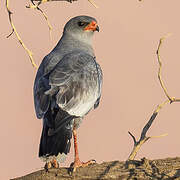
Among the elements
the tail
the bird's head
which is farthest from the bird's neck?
the tail

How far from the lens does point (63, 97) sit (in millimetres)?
7297

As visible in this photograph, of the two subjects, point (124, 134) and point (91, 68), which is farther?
point (124, 134)

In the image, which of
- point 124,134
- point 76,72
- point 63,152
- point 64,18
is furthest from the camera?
point 64,18

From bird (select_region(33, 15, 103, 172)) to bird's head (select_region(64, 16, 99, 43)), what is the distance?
789mm

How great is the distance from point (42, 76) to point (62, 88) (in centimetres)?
53

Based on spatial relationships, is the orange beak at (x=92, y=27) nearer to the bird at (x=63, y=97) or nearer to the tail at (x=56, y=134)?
the bird at (x=63, y=97)

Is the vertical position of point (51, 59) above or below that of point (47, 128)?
above

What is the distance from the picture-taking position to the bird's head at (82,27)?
9.45 meters

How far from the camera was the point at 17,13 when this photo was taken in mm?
23078

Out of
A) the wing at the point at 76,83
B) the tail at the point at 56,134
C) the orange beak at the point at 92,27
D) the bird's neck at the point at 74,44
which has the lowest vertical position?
the tail at the point at 56,134

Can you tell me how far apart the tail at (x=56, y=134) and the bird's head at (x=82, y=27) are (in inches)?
98.2

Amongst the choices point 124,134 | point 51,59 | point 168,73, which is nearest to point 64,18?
point 168,73

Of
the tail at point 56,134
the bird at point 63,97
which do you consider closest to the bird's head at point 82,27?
the bird at point 63,97

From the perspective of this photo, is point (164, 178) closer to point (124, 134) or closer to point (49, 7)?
point (124, 134)
